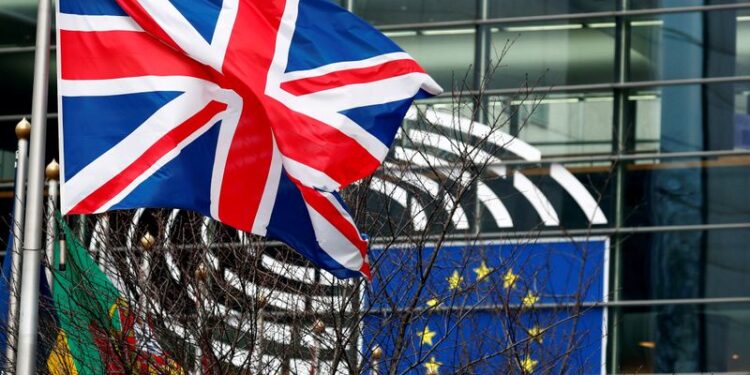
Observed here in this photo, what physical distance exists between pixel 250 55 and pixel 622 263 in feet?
47.8

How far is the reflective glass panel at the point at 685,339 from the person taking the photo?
2225 cm

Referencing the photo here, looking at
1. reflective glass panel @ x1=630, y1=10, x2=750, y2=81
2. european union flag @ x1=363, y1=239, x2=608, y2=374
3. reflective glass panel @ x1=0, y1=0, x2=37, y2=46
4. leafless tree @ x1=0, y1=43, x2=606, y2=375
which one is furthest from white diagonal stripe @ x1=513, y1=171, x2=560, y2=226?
reflective glass panel @ x1=0, y1=0, x2=37, y2=46

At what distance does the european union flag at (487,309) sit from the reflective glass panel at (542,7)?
10.8 feet

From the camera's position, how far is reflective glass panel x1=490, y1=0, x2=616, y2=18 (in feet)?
77.1

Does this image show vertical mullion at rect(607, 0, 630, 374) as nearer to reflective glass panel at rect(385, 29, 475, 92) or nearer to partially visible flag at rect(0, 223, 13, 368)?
reflective glass panel at rect(385, 29, 475, 92)

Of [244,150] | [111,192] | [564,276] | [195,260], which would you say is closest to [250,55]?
[244,150]

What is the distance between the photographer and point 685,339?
22609mm

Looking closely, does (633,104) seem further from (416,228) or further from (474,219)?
(416,228)

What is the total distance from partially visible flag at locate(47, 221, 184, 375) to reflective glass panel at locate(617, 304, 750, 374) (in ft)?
29.8

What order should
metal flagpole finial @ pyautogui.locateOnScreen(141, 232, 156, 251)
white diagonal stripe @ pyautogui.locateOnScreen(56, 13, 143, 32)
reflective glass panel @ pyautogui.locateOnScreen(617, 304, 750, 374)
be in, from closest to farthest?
white diagonal stripe @ pyautogui.locateOnScreen(56, 13, 143, 32), metal flagpole finial @ pyautogui.locateOnScreen(141, 232, 156, 251), reflective glass panel @ pyautogui.locateOnScreen(617, 304, 750, 374)

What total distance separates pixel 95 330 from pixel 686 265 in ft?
33.5

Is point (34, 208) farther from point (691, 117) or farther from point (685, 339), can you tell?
point (691, 117)

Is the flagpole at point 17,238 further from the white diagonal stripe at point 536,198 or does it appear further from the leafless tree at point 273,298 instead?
the white diagonal stripe at point 536,198

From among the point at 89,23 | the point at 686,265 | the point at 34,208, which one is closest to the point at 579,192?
the point at 686,265
